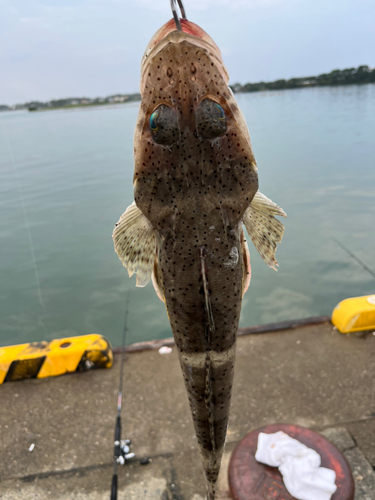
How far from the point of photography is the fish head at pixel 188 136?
2.11 meters

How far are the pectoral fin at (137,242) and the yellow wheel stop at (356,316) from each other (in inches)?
194

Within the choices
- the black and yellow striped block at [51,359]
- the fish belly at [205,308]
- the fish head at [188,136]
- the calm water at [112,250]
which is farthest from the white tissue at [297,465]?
the calm water at [112,250]

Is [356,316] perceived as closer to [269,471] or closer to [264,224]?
[269,471]

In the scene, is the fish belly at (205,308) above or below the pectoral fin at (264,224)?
below

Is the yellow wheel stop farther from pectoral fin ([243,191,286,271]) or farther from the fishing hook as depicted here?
the fishing hook

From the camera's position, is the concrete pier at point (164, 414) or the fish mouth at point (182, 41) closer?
the fish mouth at point (182, 41)

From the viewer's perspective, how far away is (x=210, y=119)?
6.93ft

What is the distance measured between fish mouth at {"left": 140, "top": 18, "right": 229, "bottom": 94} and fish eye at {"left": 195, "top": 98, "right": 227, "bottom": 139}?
256 mm

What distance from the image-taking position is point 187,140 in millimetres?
2168

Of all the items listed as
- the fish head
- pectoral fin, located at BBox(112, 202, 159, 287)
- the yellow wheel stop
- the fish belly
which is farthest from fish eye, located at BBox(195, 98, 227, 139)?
the yellow wheel stop

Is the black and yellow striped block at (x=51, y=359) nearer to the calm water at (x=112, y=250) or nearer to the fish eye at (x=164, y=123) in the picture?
the calm water at (x=112, y=250)

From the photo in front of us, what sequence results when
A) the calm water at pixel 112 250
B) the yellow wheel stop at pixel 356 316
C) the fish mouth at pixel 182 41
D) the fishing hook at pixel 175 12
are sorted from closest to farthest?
the fishing hook at pixel 175 12 < the fish mouth at pixel 182 41 < the yellow wheel stop at pixel 356 316 < the calm water at pixel 112 250

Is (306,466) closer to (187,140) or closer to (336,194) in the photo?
(187,140)

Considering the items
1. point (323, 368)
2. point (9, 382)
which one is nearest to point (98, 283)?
point (9, 382)
